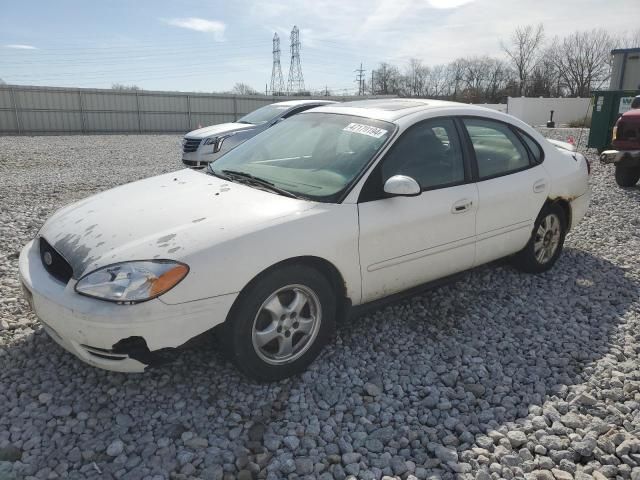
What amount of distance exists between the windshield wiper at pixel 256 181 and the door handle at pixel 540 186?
7.44 feet

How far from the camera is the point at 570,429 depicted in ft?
8.59

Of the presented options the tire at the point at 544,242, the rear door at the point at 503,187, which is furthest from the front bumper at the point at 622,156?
the rear door at the point at 503,187

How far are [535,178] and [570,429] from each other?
2.27 m

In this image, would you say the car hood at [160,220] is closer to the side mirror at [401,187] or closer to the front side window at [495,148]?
the side mirror at [401,187]

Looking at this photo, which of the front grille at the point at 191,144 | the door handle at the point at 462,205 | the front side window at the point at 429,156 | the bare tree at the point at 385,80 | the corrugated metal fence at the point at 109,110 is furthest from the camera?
the bare tree at the point at 385,80

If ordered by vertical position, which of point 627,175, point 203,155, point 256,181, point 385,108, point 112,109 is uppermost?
point 112,109

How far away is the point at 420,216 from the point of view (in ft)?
10.9

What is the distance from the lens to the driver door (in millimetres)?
3162

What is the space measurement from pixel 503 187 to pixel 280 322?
217 centimetres

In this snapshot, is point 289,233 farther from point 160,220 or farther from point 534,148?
point 534,148

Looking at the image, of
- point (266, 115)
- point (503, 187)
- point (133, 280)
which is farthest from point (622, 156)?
point (133, 280)

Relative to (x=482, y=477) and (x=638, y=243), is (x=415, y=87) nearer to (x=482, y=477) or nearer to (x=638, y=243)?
(x=638, y=243)

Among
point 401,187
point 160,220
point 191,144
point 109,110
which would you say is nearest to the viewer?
point 160,220

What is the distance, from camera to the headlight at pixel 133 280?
2.46 metres
